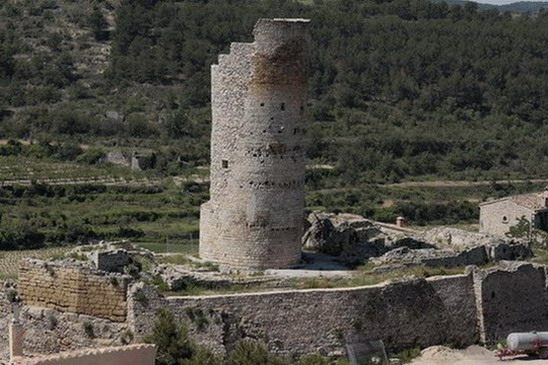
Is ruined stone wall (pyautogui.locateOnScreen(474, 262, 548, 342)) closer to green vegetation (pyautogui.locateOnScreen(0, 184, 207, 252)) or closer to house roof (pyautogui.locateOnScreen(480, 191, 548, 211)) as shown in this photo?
house roof (pyautogui.locateOnScreen(480, 191, 548, 211))

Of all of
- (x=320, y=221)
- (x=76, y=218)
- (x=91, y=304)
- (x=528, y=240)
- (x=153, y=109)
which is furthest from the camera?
(x=153, y=109)

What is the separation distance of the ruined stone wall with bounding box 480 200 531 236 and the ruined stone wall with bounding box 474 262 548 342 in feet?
29.9

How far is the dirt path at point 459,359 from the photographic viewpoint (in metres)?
23.8

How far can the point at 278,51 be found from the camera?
2459 cm

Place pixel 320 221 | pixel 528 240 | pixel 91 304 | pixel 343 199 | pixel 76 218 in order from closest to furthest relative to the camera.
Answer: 1. pixel 91 304
2. pixel 320 221
3. pixel 528 240
4. pixel 76 218
5. pixel 343 199

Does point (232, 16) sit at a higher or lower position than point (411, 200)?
higher

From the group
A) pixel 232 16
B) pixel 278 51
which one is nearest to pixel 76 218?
pixel 278 51

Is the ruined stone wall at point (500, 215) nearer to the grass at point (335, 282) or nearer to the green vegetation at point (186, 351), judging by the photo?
the grass at point (335, 282)

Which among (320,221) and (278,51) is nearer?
(278,51)

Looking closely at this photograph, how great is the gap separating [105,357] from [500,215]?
18368 mm

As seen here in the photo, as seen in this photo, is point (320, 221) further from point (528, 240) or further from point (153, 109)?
point (153, 109)

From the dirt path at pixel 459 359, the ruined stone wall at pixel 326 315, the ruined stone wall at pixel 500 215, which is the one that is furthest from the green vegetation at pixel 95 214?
the dirt path at pixel 459 359

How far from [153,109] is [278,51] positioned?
40.4 m

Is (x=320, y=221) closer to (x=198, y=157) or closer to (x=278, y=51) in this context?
(x=278, y=51)
